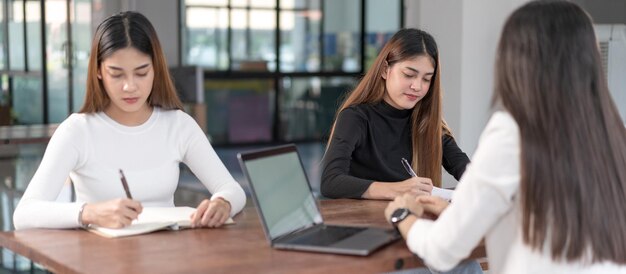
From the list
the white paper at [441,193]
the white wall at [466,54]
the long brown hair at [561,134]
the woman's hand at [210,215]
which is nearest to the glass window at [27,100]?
the white wall at [466,54]

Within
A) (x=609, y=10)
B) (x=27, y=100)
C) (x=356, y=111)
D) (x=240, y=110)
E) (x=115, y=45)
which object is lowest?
(x=240, y=110)

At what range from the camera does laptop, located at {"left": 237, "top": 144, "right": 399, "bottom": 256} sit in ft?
6.91

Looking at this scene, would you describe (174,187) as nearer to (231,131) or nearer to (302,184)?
(302,184)

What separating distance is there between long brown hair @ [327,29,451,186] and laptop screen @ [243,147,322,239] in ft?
2.28

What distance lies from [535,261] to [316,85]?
987 cm

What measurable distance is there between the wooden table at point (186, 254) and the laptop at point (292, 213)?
0.04 meters

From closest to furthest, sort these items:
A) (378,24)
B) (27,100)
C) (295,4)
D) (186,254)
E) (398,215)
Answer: (186,254), (398,215), (27,100), (295,4), (378,24)

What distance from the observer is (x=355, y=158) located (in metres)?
3.09

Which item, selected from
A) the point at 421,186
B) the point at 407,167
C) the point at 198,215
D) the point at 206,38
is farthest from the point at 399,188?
the point at 206,38

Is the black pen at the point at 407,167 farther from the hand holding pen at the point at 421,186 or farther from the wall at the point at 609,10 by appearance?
the wall at the point at 609,10

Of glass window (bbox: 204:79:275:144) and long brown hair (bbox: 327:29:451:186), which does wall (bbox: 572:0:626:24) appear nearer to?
long brown hair (bbox: 327:29:451:186)

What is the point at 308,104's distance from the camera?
38.1 feet

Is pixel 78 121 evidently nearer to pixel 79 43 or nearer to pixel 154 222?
pixel 154 222

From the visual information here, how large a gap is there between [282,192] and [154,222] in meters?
0.35
